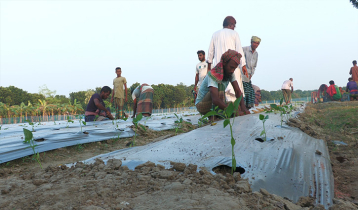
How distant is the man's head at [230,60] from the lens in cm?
303

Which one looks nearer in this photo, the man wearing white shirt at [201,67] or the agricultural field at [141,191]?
the agricultural field at [141,191]

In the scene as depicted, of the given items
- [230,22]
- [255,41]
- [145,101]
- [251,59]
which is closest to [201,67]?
[251,59]

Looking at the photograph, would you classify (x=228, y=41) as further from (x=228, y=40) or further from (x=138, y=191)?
(x=138, y=191)

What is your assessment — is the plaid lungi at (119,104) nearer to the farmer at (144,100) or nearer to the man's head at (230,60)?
the farmer at (144,100)

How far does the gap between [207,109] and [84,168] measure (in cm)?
258

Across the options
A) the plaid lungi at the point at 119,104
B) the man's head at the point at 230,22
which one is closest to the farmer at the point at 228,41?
the man's head at the point at 230,22

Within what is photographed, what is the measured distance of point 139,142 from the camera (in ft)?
9.38

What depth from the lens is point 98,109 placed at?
4828mm

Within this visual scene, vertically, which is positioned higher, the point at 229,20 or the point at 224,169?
the point at 229,20

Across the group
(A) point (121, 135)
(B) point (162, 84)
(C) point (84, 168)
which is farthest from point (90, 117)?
(B) point (162, 84)

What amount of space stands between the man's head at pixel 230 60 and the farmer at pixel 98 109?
258 centimetres

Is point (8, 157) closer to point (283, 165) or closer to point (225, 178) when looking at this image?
point (225, 178)

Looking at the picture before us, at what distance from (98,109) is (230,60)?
3.02 m

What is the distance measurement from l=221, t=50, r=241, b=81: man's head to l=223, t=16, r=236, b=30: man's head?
1290 millimetres
